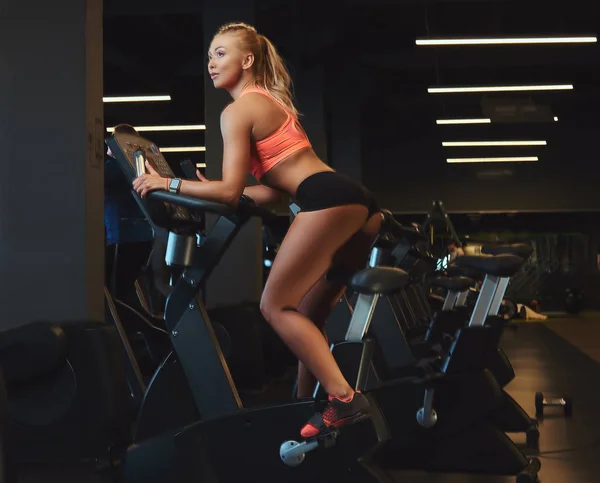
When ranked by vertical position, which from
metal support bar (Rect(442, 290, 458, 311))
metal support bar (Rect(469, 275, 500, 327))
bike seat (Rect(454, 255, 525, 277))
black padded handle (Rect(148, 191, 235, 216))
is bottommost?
metal support bar (Rect(442, 290, 458, 311))

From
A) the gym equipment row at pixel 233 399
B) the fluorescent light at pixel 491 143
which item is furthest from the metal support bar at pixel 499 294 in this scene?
the fluorescent light at pixel 491 143

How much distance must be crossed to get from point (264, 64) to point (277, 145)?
34cm

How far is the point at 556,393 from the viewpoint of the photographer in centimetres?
538

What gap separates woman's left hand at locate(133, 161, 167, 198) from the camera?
2.57m

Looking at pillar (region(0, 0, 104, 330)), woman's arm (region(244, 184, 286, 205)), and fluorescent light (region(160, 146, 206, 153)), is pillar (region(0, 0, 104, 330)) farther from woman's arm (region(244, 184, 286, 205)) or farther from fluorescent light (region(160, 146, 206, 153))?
fluorescent light (region(160, 146, 206, 153))

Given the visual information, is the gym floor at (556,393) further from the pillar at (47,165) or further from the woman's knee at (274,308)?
the woman's knee at (274,308)

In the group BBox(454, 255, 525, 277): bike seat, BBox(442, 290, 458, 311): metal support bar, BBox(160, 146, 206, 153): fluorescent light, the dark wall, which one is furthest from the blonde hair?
BBox(160, 146, 206, 153): fluorescent light

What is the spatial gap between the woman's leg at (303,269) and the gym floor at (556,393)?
2.33 ft

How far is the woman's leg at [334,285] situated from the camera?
9.75ft

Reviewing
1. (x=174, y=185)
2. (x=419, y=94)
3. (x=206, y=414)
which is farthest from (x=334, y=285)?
(x=419, y=94)

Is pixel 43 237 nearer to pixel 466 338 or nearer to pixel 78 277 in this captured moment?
pixel 78 277

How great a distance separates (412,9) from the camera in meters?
10.6

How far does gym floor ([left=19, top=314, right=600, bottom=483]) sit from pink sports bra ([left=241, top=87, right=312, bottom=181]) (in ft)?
3.74

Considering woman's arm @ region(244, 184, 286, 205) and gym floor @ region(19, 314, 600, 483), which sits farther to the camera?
woman's arm @ region(244, 184, 286, 205)
